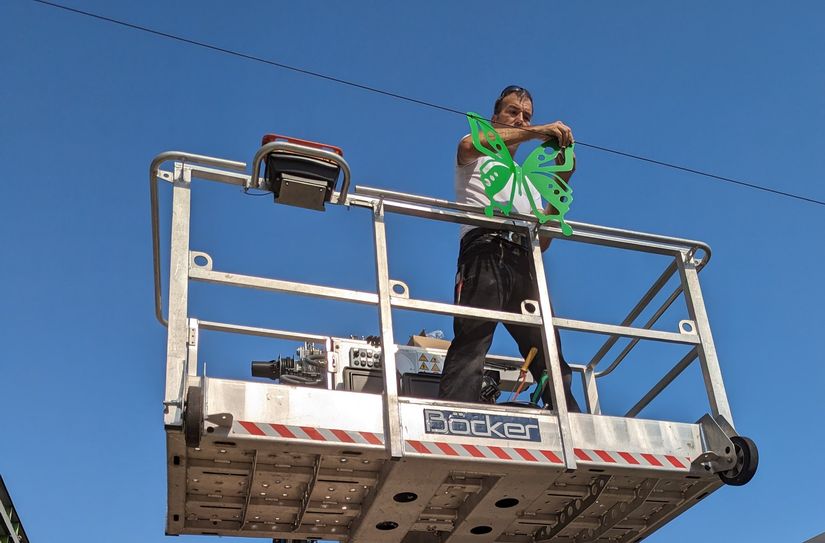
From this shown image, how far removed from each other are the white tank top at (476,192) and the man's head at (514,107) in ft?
2.06

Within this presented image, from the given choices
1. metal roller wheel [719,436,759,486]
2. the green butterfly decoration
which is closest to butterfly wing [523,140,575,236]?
the green butterfly decoration

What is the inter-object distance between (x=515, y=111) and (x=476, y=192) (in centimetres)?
100

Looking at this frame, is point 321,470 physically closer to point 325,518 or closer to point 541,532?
point 325,518

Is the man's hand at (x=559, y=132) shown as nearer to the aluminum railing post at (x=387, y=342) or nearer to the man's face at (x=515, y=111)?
the man's face at (x=515, y=111)

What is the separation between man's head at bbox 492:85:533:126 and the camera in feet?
27.0

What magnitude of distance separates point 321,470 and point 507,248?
2.23 m

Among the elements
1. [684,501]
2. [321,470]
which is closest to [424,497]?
[321,470]

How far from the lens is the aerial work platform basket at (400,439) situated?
19.7 ft

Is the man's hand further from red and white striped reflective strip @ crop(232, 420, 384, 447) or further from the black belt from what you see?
red and white striped reflective strip @ crop(232, 420, 384, 447)

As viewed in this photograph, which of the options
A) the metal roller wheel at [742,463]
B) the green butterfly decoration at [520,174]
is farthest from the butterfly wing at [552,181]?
the metal roller wheel at [742,463]

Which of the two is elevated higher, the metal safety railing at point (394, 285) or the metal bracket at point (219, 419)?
the metal safety railing at point (394, 285)

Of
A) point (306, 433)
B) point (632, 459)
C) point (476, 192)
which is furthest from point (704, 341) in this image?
point (306, 433)

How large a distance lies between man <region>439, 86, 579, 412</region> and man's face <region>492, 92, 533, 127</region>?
0.43 ft

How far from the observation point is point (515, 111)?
8.25m
